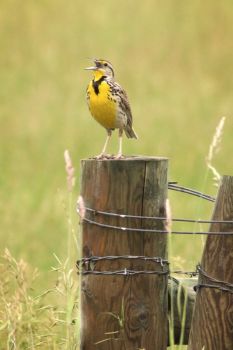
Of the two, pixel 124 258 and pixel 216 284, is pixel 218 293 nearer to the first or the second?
pixel 216 284

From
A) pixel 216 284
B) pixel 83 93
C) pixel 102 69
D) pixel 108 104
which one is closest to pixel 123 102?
pixel 108 104

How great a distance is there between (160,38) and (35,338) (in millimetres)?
17117

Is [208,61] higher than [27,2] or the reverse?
the reverse

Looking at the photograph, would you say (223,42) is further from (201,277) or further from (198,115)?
(201,277)

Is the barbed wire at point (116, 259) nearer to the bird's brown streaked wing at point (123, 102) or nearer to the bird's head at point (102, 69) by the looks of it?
the bird's brown streaked wing at point (123, 102)

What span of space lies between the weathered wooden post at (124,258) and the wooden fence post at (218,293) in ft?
0.61

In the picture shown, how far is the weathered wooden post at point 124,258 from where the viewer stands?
5.35 meters

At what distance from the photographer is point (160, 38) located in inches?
891

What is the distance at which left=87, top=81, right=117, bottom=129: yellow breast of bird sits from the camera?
24.0 ft

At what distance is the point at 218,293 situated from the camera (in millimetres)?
5324

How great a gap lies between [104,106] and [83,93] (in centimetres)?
1189

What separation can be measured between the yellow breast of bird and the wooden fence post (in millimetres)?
2105

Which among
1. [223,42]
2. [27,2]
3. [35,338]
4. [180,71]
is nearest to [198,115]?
[180,71]

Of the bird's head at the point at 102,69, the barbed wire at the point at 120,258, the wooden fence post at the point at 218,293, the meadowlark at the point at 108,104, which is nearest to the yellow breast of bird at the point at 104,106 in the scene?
the meadowlark at the point at 108,104
